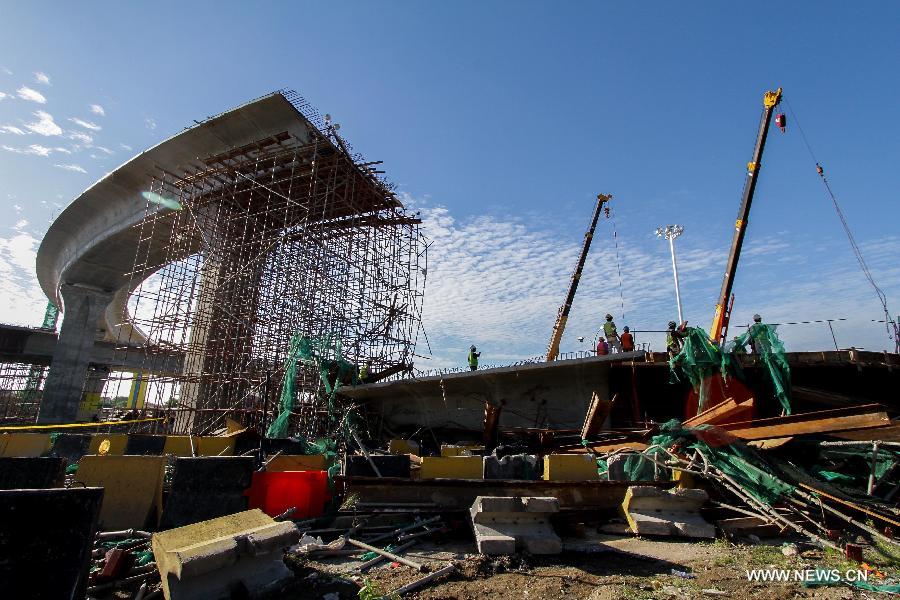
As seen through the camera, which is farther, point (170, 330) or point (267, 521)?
point (170, 330)

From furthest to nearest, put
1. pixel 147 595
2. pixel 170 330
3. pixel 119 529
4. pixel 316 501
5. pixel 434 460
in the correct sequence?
pixel 170 330 < pixel 434 460 < pixel 316 501 < pixel 119 529 < pixel 147 595

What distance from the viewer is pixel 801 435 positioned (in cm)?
824

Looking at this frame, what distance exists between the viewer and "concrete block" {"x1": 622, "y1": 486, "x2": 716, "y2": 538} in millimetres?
6172

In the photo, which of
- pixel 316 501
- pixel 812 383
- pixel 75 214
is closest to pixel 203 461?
pixel 316 501

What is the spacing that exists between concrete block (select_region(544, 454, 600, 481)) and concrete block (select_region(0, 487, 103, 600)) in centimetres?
590

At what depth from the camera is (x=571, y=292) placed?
100ft

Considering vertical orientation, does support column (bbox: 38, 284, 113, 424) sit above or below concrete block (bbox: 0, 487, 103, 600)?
above

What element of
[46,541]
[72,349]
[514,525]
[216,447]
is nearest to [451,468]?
[514,525]

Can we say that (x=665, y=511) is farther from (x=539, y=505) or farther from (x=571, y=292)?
(x=571, y=292)

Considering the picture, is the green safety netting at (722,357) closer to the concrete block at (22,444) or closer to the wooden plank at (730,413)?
the wooden plank at (730,413)

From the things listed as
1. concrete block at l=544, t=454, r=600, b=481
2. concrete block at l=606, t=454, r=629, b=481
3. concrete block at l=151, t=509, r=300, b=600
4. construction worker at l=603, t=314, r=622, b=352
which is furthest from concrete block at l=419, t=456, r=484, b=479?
construction worker at l=603, t=314, r=622, b=352

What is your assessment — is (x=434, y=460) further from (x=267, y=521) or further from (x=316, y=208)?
(x=316, y=208)

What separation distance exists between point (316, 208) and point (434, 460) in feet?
57.7

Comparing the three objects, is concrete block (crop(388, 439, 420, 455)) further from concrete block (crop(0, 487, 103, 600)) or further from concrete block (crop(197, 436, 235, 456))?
concrete block (crop(0, 487, 103, 600))
